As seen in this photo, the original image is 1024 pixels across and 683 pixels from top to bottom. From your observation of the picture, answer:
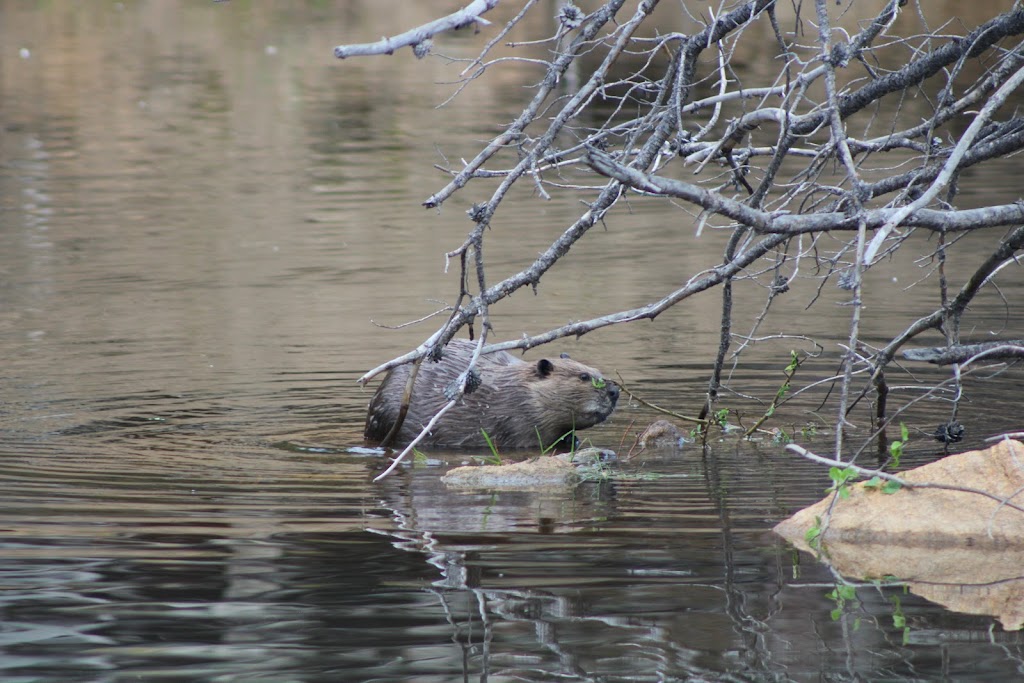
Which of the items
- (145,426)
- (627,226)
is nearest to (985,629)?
(145,426)

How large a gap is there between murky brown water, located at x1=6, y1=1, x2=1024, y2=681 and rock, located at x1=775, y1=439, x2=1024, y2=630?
18 cm

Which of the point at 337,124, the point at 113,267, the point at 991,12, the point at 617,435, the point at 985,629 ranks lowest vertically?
the point at 985,629

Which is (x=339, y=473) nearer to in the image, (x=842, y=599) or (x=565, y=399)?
(x=565, y=399)

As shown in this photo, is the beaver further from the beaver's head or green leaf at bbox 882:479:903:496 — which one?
green leaf at bbox 882:479:903:496

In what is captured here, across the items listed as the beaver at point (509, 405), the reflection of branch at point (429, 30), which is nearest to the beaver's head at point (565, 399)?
the beaver at point (509, 405)

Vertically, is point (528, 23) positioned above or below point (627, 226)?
above

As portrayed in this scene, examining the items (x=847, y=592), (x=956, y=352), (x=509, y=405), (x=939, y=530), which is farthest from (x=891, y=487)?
(x=509, y=405)

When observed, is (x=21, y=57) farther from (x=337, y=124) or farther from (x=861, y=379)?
(x=861, y=379)

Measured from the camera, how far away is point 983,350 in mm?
5406

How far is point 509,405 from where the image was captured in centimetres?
812

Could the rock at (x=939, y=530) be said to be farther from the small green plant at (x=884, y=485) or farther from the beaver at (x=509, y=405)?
the beaver at (x=509, y=405)

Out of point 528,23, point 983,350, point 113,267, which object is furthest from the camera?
point 528,23

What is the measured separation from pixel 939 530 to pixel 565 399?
3203 millimetres

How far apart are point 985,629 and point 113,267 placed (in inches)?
412
